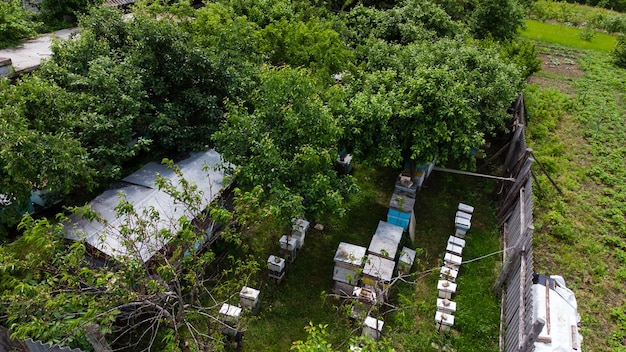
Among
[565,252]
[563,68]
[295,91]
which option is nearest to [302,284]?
[295,91]

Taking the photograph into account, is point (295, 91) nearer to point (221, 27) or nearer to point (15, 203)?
point (221, 27)

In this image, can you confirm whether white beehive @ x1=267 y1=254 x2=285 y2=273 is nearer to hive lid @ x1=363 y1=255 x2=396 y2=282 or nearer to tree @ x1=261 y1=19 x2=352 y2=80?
hive lid @ x1=363 y1=255 x2=396 y2=282

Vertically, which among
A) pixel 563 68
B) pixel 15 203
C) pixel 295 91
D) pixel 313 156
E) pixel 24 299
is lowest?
pixel 563 68

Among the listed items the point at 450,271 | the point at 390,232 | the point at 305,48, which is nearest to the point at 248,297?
the point at 390,232

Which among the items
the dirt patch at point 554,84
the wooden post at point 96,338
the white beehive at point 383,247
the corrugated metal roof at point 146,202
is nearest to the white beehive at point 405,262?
the white beehive at point 383,247

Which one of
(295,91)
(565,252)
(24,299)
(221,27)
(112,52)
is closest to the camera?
(24,299)

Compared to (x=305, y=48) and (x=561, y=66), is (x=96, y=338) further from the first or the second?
(x=561, y=66)

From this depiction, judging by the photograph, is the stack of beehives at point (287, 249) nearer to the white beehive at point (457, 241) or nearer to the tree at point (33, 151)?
the white beehive at point (457, 241)
